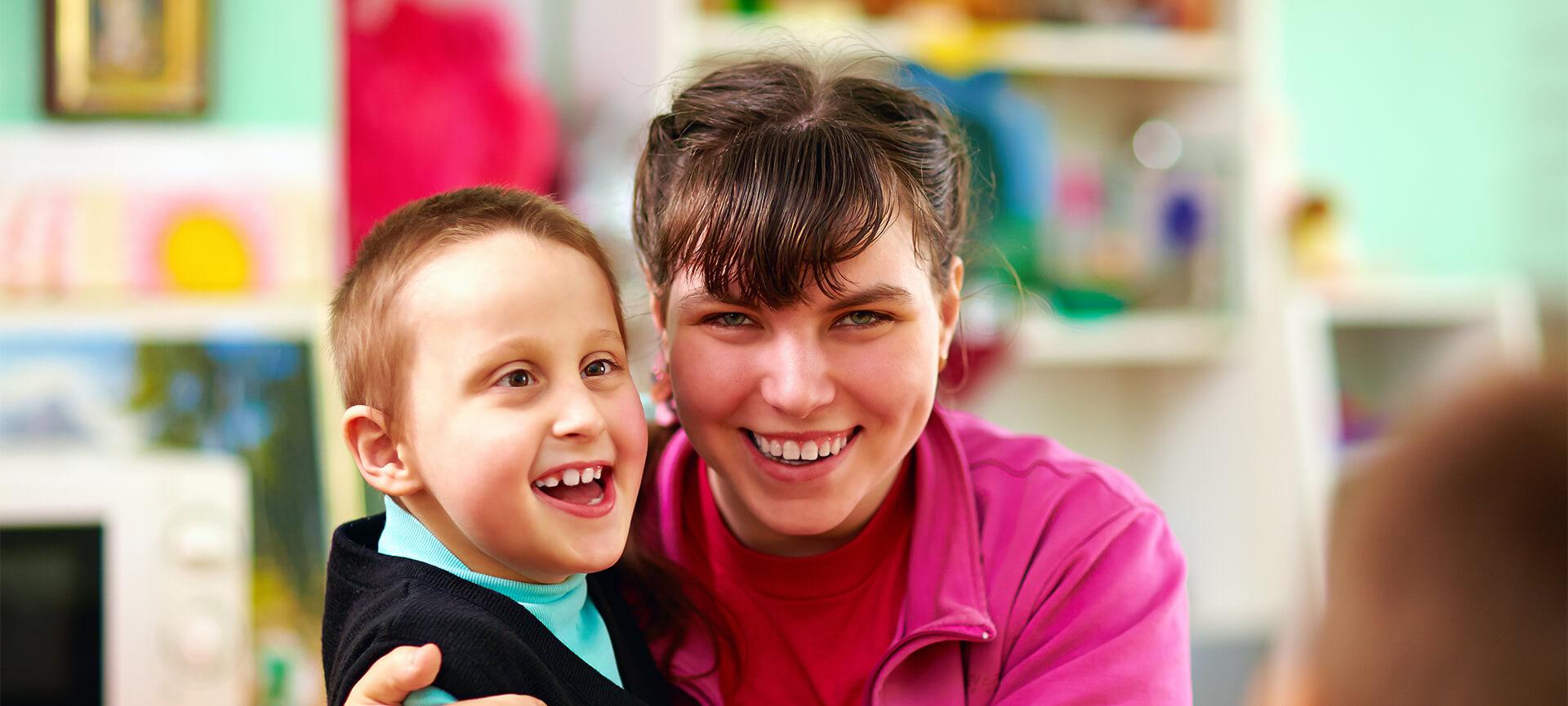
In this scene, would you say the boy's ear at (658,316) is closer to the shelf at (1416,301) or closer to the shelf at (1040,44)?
the shelf at (1040,44)

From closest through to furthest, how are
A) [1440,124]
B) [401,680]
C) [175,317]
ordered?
[401,680], [175,317], [1440,124]

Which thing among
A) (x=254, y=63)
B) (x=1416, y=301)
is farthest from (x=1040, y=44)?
(x=254, y=63)

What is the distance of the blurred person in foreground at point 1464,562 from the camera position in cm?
44

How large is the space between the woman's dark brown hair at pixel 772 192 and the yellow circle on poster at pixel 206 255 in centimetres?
111

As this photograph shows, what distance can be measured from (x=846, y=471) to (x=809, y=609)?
13 centimetres

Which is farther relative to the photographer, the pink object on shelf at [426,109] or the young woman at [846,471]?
the pink object on shelf at [426,109]

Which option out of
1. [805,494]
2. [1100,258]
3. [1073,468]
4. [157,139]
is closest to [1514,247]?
[1100,258]

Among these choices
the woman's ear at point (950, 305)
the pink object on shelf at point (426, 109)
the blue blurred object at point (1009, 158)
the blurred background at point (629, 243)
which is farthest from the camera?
the blue blurred object at point (1009, 158)

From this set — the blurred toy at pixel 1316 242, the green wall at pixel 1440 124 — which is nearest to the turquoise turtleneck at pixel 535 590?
the blurred toy at pixel 1316 242

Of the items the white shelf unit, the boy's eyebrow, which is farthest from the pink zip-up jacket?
the white shelf unit

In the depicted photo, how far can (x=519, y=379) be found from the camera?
85 centimetres

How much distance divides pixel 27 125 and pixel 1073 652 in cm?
186

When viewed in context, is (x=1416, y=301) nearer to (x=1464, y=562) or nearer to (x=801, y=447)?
(x=801, y=447)

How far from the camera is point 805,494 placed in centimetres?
100
